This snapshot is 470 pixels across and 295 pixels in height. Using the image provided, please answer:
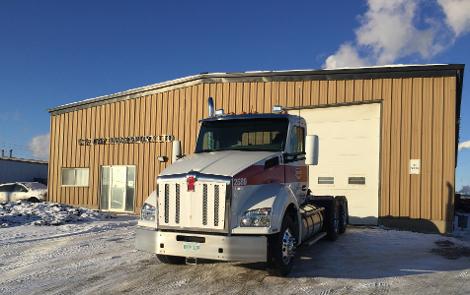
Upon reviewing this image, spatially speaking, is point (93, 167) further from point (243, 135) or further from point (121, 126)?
point (243, 135)

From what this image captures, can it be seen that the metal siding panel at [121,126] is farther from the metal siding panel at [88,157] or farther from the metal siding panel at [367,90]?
the metal siding panel at [367,90]

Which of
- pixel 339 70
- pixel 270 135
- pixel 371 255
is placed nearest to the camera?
pixel 270 135

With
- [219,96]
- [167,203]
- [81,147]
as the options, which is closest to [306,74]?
[219,96]

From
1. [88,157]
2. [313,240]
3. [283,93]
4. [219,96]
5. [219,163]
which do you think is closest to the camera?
[219,163]

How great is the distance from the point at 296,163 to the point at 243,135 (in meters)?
1.12

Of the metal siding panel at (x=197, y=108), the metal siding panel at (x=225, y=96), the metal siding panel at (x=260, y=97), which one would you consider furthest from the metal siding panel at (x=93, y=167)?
the metal siding panel at (x=260, y=97)

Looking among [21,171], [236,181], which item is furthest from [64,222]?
[21,171]

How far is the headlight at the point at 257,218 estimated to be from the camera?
6.89 metres

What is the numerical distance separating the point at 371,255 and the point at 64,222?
9.63 metres

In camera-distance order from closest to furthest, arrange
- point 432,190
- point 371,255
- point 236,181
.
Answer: point 236,181
point 371,255
point 432,190

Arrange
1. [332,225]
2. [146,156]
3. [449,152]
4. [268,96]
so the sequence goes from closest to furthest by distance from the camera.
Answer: [332,225], [449,152], [268,96], [146,156]

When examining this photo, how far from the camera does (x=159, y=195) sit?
24.6 ft

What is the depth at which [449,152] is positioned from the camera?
13703 mm

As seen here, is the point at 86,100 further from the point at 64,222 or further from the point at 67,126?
the point at 64,222
